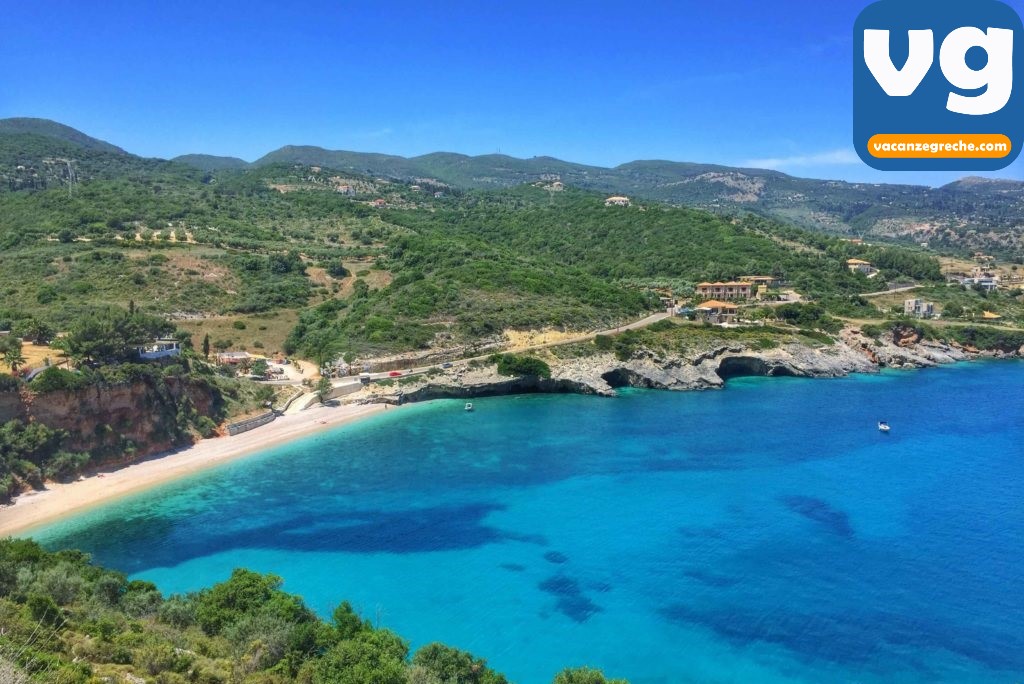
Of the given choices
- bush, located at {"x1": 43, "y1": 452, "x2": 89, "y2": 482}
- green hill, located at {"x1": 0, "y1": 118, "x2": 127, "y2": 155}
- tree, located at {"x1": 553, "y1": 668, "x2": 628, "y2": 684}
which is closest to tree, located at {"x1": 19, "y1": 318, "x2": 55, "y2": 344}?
bush, located at {"x1": 43, "y1": 452, "x2": 89, "y2": 482}

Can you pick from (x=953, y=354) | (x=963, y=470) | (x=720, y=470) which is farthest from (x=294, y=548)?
(x=953, y=354)

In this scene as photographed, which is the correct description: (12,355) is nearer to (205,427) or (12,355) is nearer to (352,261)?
(205,427)

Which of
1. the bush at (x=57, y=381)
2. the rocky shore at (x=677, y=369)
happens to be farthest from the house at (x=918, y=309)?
the bush at (x=57, y=381)

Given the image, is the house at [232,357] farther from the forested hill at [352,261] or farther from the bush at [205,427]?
the bush at [205,427]

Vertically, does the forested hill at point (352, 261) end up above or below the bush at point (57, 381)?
above

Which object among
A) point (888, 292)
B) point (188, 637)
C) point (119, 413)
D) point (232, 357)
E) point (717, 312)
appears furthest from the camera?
point (888, 292)

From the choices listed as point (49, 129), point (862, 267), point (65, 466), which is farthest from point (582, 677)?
point (49, 129)

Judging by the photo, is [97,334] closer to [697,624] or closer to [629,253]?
[697,624]
